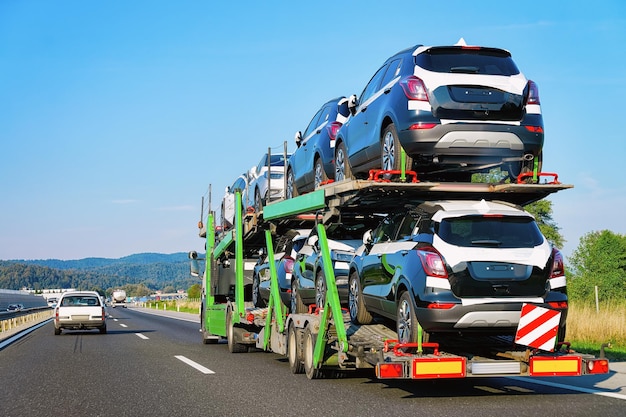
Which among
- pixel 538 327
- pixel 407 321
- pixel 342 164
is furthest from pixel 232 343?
pixel 538 327

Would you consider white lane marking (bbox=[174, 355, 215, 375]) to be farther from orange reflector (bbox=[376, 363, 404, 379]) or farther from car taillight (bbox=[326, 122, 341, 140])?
orange reflector (bbox=[376, 363, 404, 379])

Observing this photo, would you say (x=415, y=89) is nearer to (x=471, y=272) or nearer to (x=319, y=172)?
(x=471, y=272)

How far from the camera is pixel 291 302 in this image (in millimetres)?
14109

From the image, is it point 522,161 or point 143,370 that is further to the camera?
point 143,370

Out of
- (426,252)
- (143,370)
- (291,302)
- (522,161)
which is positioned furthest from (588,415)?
(143,370)

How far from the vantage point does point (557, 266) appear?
9047 mm

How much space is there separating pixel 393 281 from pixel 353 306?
184 cm

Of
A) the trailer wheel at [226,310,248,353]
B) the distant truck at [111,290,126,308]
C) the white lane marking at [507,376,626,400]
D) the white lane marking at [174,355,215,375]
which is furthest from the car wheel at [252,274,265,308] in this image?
the distant truck at [111,290,126,308]

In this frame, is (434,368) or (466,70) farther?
(466,70)

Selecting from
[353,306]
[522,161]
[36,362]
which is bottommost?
[36,362]

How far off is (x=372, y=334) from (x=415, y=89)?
2.97m

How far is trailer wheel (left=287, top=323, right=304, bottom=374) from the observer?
1253 cm

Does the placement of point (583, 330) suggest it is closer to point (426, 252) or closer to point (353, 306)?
point (353, 306)

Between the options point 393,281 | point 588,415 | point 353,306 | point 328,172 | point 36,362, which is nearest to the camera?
point 588,415
